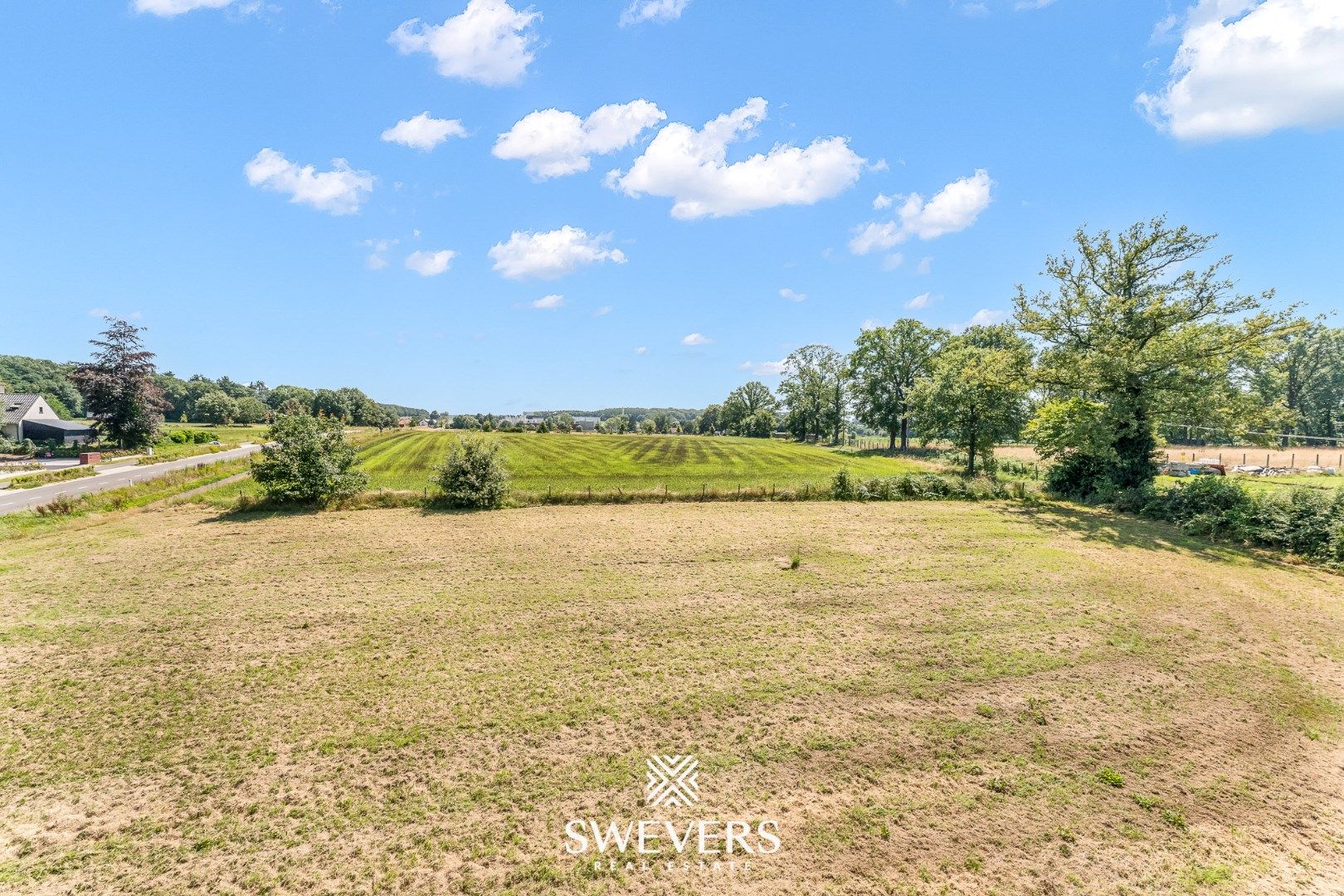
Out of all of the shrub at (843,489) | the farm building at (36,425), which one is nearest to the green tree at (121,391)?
the farm building at (36,425)

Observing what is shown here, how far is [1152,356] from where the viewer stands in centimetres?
2084

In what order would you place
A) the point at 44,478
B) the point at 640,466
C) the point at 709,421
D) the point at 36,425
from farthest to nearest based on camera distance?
the point at 709,421 → the point at 36,425 → the point at 640,466 → the point at 44,478

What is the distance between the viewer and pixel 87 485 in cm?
2675

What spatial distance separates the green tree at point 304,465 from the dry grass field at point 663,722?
6591mm

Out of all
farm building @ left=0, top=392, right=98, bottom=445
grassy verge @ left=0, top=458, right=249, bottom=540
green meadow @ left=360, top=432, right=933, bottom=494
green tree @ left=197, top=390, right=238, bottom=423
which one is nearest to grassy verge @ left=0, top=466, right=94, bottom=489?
grassy verge @ left=0, top=458, right=249, bottom=540

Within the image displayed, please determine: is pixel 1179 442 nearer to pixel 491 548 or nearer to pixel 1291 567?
pixel 1291 567

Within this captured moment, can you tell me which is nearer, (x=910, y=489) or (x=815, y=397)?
(x=910, y=489)

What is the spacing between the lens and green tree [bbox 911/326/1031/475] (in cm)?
2589

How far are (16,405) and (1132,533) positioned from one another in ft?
277

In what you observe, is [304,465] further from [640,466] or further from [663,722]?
[640,466]

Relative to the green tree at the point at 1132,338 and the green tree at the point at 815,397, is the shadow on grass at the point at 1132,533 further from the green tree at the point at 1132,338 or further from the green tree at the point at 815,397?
the green tree at the point at 815,397

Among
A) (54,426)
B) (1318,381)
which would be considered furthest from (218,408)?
(1318,381)

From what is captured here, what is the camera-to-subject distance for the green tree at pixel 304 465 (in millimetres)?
20203

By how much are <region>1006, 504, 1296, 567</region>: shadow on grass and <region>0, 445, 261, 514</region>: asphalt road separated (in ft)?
128
